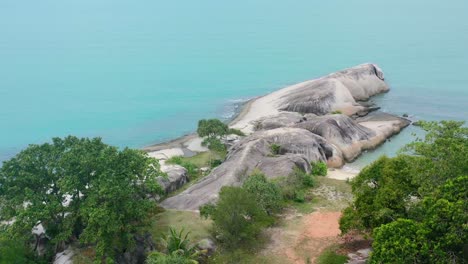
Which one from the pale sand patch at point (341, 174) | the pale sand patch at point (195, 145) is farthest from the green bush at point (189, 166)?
the pale sand patch at point (341, 174)

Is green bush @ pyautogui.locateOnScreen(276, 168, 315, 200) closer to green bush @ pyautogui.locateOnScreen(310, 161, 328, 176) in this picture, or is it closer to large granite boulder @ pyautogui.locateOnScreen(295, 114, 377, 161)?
green bush @ pyautogui.locateOnScreen(310, 161, 328, 176)

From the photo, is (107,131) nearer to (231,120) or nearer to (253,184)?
(231,120)

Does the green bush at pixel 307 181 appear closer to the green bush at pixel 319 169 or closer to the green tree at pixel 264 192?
the green bush at pixel 319 169

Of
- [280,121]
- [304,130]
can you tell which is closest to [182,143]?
[280,121]

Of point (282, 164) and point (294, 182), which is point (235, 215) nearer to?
point (294, 182)

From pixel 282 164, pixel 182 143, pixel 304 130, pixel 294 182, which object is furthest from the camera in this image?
pixel 182 143

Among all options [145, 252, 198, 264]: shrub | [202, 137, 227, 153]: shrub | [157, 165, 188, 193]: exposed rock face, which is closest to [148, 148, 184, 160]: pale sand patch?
[202, 137, 227, 153]: shrub
